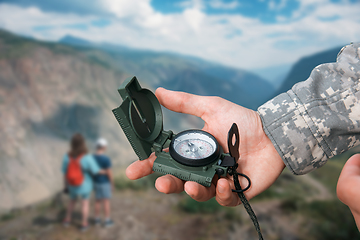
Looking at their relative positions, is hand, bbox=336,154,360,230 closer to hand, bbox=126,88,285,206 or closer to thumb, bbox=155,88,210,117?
hand, bbox=126,88,285,206

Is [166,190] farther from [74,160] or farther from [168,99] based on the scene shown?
[74,160]

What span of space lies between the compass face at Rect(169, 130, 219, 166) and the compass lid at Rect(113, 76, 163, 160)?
0.13 m

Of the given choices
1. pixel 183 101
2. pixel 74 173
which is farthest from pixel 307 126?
pixel 74 173

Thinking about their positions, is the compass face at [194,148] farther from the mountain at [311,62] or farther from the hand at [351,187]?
the mountain at [311,62]

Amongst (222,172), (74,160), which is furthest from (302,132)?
(74,160)

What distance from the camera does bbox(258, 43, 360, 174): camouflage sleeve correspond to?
116cm

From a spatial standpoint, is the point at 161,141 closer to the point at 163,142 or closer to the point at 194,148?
the point at 163,142

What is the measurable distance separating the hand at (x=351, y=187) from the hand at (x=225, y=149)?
0.41 m

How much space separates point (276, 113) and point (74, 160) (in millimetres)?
1962

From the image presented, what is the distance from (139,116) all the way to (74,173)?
155 cm

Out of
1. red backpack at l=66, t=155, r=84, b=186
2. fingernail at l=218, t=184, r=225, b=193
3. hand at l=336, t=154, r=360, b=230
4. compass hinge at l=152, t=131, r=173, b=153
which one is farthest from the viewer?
red backpack at l=66, t=155, r=84, b=186

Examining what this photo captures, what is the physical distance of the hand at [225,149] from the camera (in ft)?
3.42

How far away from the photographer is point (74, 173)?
2.40 metres

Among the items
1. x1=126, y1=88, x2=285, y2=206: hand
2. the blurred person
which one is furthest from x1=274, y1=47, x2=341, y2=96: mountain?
x1=126, y1=88, x2=285, y2=206: hand
